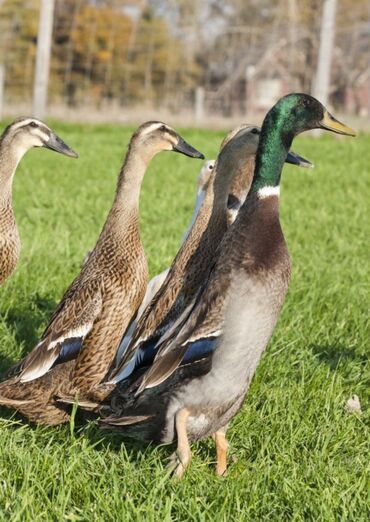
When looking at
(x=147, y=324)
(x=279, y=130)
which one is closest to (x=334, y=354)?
(x=147, y=324)

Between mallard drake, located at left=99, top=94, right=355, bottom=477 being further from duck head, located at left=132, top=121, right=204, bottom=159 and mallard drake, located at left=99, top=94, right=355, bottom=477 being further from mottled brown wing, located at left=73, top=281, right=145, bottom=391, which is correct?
duck head, located at left=132, top=121, right=204, bottom=159

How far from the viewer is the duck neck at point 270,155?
294 centimetres

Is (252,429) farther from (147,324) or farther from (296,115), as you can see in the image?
(296,115)

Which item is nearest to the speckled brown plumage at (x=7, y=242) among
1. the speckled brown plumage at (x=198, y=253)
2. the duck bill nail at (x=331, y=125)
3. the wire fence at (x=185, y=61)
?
the speckled brown plumage at (x=198, y=253)

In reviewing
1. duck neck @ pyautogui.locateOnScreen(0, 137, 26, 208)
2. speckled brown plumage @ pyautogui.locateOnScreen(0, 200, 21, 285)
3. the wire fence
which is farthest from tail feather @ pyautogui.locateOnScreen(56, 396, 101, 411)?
the wire fence

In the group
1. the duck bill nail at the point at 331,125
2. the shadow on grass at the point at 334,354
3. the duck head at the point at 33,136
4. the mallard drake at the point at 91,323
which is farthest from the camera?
the shadow on grass at the point at 334,354

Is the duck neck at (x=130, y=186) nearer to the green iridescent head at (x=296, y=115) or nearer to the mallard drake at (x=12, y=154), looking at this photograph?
the mallard drake at (x=12, y=154)

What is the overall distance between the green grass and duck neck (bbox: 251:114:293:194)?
956 millimetres

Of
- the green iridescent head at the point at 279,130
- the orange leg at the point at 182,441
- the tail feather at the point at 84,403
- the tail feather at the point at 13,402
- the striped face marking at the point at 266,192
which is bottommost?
the tail feather at the point at 13,402

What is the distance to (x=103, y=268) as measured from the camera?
342 cm

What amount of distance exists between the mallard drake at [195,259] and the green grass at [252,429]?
37cm

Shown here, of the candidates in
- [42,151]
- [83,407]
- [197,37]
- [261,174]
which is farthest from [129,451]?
[197,37]

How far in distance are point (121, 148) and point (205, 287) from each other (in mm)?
10925

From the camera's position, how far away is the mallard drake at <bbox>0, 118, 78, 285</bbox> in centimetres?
391
